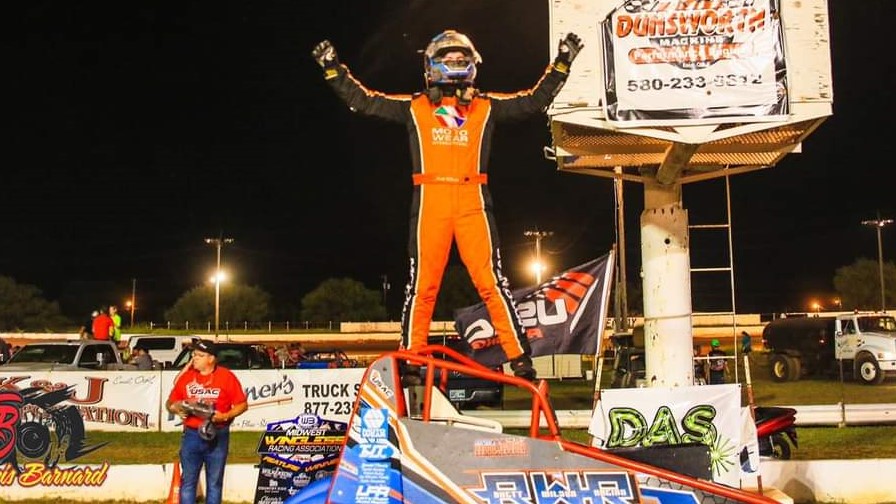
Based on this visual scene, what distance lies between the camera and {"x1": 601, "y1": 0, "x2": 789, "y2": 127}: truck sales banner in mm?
7820

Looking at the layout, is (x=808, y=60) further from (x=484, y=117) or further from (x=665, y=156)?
(x=484, y=117)

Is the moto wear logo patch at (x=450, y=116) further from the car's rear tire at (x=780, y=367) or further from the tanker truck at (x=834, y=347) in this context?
the car's rear tire at (x=780, y=367)

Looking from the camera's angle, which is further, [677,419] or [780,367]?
[780,367]

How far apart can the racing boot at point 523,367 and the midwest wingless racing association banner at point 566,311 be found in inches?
203

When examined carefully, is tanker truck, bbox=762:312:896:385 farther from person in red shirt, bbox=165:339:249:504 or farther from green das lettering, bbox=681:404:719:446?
person in red shirt, bbox=165:339:249:504

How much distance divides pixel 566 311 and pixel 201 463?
5.53 meters

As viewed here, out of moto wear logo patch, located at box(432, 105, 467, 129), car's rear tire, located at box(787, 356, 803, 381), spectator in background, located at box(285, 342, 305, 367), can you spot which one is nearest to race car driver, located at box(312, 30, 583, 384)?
moto wear logo patch, located at box(432, 105, 467, 129)

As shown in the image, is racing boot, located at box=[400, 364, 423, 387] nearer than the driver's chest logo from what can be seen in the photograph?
Yes

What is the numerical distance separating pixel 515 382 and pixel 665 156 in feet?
15.9

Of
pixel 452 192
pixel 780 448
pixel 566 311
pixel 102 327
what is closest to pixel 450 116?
pixel 452 192

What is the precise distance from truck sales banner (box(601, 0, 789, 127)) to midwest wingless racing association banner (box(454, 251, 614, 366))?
3536 mm

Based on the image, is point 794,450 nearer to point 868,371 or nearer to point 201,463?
point 201,463

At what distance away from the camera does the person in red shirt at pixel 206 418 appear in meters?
7.57

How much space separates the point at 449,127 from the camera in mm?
6121
